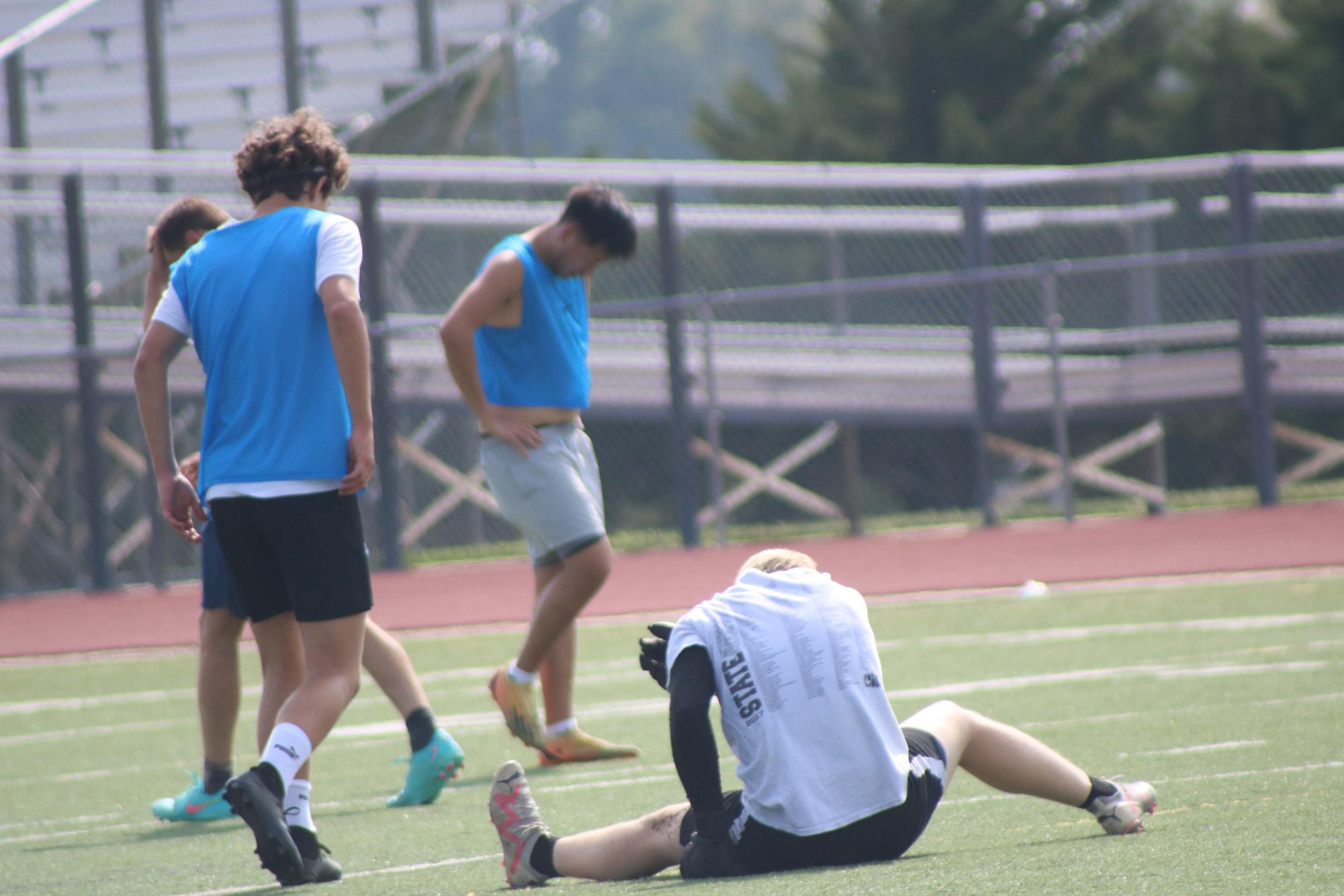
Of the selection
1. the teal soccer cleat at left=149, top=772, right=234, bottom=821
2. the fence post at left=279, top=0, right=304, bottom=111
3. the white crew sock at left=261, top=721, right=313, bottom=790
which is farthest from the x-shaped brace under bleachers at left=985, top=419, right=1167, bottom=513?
the white crew sock at left=261, top=721, right=313, bottom=790

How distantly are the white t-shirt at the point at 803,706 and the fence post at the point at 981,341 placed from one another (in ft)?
39.0

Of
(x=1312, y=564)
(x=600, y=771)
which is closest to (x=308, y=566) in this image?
(x=600, y=771)

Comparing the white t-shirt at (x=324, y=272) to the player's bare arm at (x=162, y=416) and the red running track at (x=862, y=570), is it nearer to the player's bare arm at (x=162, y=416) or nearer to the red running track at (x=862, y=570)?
the player's bare arm at (x=162, y=416)

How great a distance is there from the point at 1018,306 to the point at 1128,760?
14.1 metres

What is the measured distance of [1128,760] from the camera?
226 inches

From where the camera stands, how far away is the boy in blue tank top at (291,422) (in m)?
4.73

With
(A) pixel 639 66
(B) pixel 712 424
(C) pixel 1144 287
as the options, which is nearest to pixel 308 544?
(B) pixel 712 424

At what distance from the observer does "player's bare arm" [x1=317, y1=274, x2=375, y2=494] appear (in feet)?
15.5

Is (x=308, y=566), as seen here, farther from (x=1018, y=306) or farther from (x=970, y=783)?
(x=1018, y=306)

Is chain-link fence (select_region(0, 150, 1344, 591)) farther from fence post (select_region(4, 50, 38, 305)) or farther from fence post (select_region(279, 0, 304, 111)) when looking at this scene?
fence post (select_region(279, 0, 304, 111))

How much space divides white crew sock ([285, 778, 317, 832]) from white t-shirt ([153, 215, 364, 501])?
0.72 metres

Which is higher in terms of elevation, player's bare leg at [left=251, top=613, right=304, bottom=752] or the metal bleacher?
the metal bleacher

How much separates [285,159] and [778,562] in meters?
1.73

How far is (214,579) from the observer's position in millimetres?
5945
